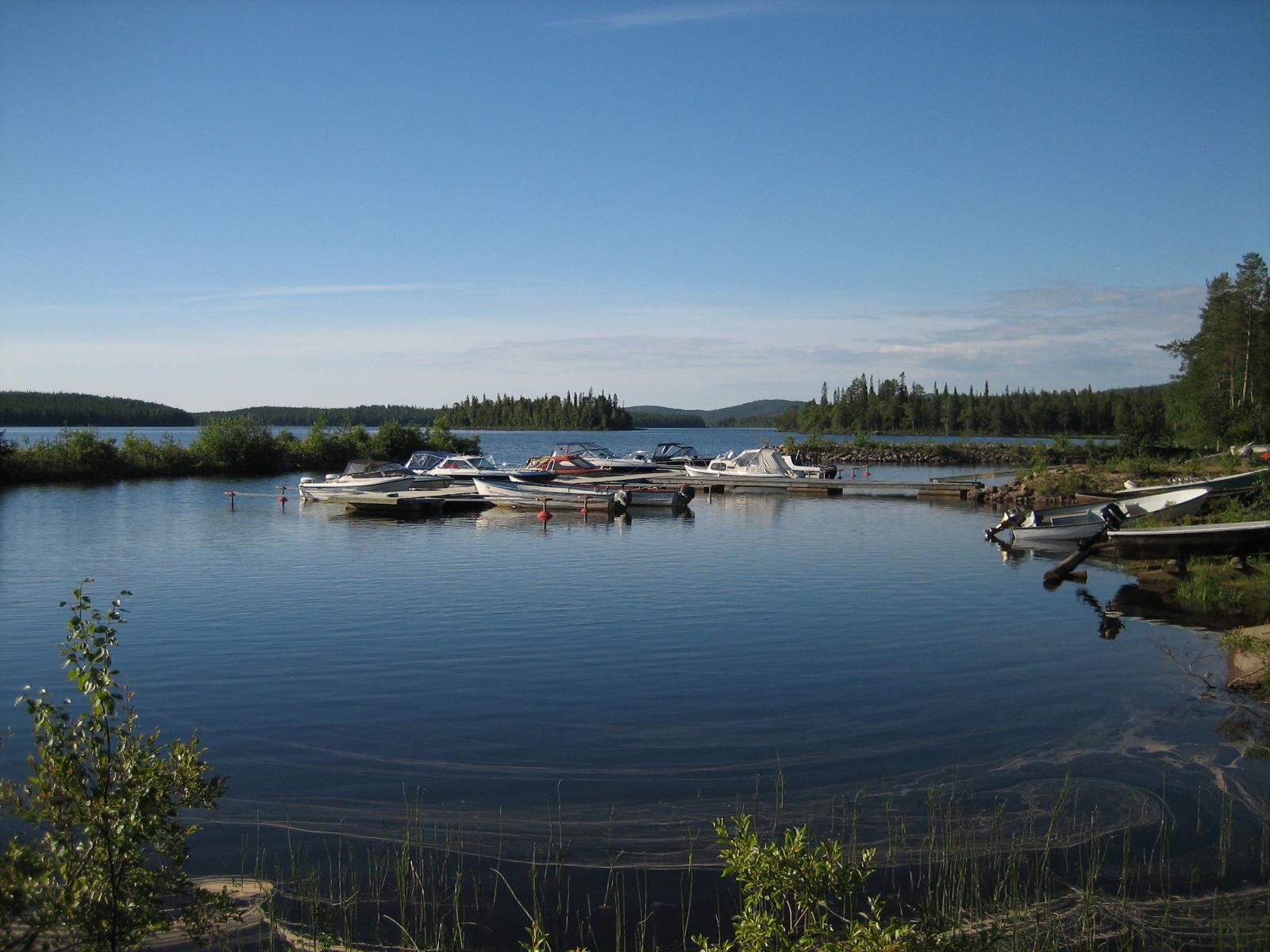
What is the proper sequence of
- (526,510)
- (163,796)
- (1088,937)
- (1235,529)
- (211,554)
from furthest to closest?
(526,510) → (211,554) → (1235,529) → (1088,937) → (163,796)

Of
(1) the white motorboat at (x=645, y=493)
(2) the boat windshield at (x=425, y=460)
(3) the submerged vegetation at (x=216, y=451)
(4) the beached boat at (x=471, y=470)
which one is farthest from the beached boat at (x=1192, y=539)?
(3) the submerged vegetation at (x=216, y=451)

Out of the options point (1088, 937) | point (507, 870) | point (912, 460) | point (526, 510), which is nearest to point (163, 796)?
point (507, 870)

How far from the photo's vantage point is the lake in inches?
332

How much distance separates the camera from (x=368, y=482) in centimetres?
3669

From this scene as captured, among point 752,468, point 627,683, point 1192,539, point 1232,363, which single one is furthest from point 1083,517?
point 1232,363

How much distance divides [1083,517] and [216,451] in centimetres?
5005

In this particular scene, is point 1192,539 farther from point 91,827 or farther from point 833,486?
point 833,486

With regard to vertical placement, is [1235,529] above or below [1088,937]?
above

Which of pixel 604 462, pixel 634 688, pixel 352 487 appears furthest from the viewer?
pixel 604 462

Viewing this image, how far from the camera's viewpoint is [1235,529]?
18453mm

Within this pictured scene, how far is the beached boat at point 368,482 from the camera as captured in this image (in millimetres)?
36531

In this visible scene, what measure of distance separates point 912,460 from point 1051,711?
6620 cm

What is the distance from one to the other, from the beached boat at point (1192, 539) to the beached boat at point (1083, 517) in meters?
1.29

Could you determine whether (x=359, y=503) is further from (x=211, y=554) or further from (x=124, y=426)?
(x=124, y=426)
